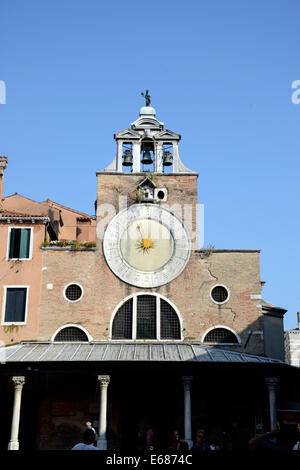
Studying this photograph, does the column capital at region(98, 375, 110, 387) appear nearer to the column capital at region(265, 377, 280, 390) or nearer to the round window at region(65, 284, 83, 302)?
the round window at region(65, 284, 83, 302)

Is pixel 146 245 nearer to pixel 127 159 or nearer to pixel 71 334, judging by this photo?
→ pixel 127 159

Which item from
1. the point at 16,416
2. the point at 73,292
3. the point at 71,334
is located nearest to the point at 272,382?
the point at 71,334

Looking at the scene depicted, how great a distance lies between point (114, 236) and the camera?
2586cm

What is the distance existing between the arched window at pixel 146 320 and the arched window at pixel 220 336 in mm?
1253

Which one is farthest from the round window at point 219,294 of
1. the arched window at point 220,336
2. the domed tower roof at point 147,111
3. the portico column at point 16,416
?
the domed tower roof at point 147,111

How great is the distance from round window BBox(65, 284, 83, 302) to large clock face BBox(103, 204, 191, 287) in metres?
1.66

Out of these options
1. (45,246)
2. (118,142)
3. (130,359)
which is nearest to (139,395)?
(130,359)

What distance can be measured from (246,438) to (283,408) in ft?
7.57

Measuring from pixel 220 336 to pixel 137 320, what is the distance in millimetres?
3488

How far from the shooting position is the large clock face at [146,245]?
82.9ft

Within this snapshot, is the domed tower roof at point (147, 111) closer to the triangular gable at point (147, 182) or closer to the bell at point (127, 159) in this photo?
the bell at point (127, 159)

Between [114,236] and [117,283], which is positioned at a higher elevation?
[114,236]
